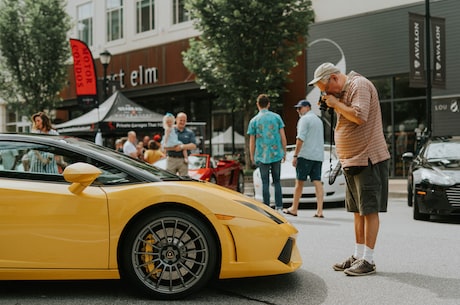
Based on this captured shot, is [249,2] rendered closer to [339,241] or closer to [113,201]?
[339,241]

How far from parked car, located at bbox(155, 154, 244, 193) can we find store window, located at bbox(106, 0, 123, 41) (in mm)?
17271

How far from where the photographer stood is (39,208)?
13.4 feet

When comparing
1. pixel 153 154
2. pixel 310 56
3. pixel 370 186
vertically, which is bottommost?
pixel 370 186

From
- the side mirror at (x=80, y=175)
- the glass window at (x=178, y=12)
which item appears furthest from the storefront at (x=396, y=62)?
the side mirror at (x=80, y=175)

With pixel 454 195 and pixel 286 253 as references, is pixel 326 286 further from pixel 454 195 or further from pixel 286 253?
pixel 454 195

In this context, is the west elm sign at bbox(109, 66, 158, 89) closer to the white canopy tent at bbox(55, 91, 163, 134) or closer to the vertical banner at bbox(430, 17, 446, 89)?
the white canopy tent at bbox(55, 91, 163, 134)

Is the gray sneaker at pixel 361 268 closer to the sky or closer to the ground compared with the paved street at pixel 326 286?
closer to the sky

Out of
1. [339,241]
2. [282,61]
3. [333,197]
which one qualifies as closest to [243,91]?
[282,61]

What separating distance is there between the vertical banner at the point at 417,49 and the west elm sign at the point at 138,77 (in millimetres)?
13364

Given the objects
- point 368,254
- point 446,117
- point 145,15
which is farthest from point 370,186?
point 145,15

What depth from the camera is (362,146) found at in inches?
197

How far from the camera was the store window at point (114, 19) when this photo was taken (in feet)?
99.0

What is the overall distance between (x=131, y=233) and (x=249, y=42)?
15309 millimetres

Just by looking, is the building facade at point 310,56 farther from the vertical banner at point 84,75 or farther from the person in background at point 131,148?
the person in background at point 131,148
